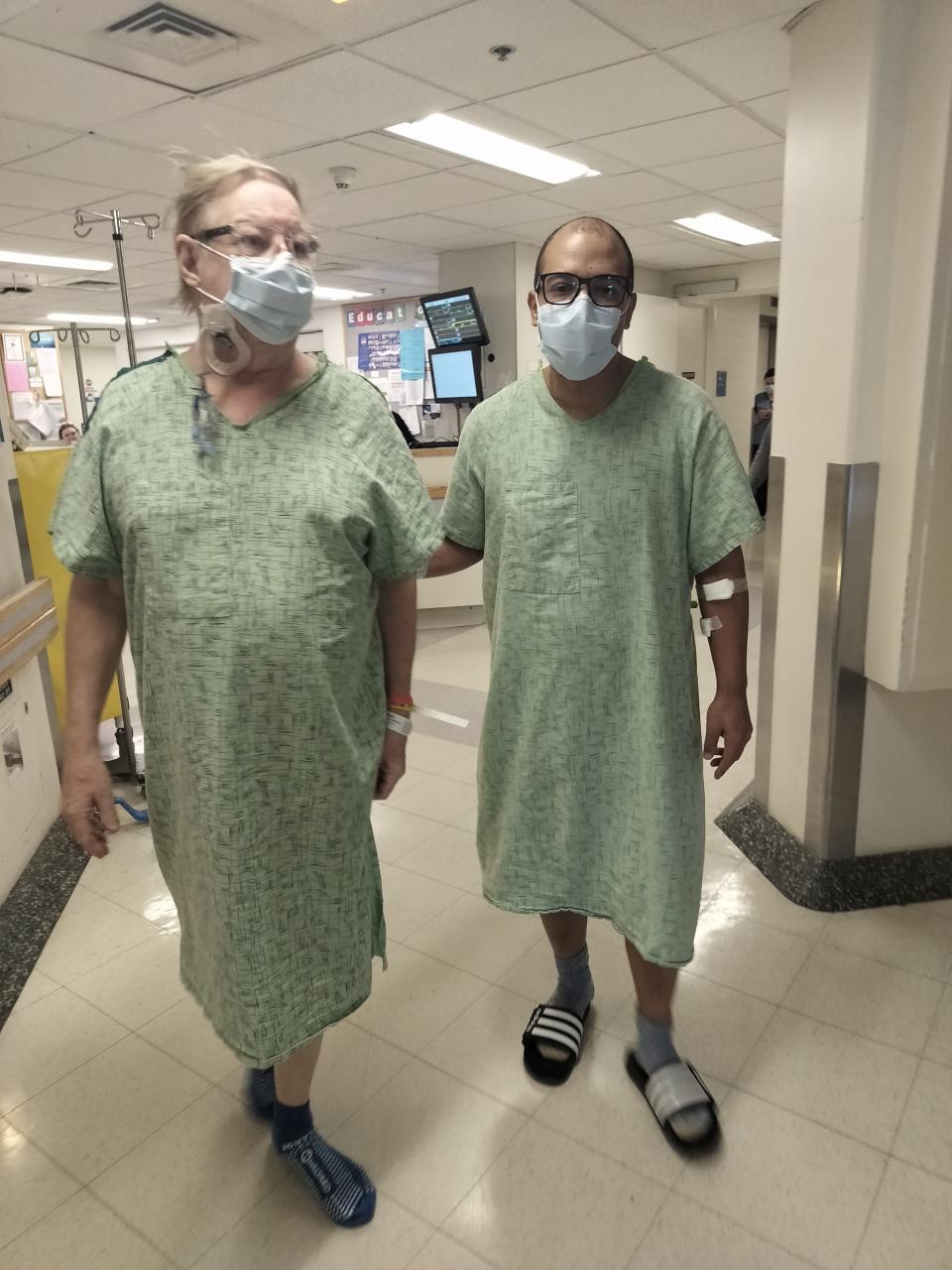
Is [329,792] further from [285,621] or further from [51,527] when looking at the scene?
[51,527]

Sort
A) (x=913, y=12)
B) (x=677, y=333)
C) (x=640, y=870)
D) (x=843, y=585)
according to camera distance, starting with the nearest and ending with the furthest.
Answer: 1. (x=640, y=870)
2. (x=913, y=12)
3. (x=843, y=585)
4. (x=677, y=333)

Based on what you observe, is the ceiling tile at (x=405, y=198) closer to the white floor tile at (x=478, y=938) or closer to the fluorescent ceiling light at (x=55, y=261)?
the fluorescent ceiling light at (x=55, y=261)

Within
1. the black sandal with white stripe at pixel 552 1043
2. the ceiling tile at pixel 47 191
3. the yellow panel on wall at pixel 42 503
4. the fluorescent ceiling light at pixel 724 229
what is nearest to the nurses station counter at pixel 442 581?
the ceiling tile at pixel 47 191

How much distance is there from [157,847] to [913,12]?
2359 millimetres

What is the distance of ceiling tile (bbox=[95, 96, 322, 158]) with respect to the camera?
3260mm

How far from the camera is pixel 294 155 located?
390cm

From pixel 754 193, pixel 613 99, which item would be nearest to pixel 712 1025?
pixel 613 99

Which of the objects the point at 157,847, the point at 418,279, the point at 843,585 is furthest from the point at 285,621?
the point at 418,279

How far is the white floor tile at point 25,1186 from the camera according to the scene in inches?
57.1

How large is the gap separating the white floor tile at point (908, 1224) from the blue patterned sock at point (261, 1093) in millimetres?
1051

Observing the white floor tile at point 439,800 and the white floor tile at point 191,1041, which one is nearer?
the white floor tile at point 191,1041

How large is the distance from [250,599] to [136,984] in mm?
1368

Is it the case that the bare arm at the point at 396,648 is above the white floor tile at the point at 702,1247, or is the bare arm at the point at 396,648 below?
above

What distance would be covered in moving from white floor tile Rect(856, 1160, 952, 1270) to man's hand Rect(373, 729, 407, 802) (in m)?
1.06
